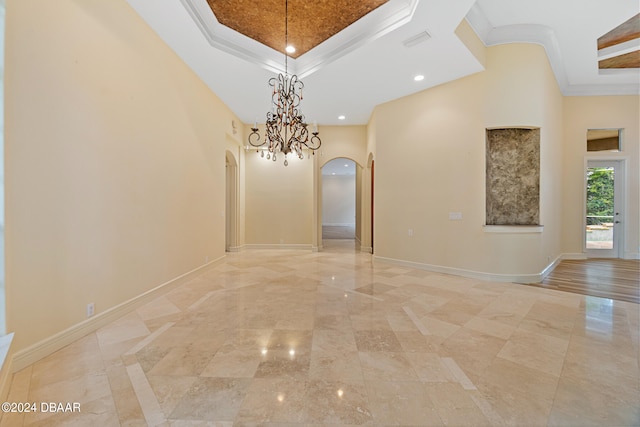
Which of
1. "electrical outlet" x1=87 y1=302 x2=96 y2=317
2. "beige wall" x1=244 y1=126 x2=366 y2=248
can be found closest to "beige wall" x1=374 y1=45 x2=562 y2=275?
"beige wall" x1=244 y1=126 x2=366 y2=248

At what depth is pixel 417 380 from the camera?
182cm

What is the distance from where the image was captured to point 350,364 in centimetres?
200

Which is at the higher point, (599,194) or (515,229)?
(599,194)

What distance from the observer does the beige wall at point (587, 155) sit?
19.5 feet

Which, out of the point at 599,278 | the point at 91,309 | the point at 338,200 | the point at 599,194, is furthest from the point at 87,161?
the point at 338,200

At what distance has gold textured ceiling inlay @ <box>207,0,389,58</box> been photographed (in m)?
3.20

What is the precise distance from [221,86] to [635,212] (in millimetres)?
9460

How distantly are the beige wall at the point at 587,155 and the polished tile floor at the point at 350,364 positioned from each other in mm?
3514

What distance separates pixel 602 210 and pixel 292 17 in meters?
8.08

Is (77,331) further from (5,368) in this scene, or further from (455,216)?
(455,216)

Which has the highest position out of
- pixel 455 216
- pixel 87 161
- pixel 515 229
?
pixel 87 161

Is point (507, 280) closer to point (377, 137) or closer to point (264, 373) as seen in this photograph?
point (377, 137)

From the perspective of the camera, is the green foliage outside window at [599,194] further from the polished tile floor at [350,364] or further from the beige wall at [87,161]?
the beige wall at [87,161]

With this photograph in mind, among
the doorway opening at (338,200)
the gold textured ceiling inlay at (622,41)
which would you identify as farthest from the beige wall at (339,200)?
the gold textured ceiling inlay at (622,41)
